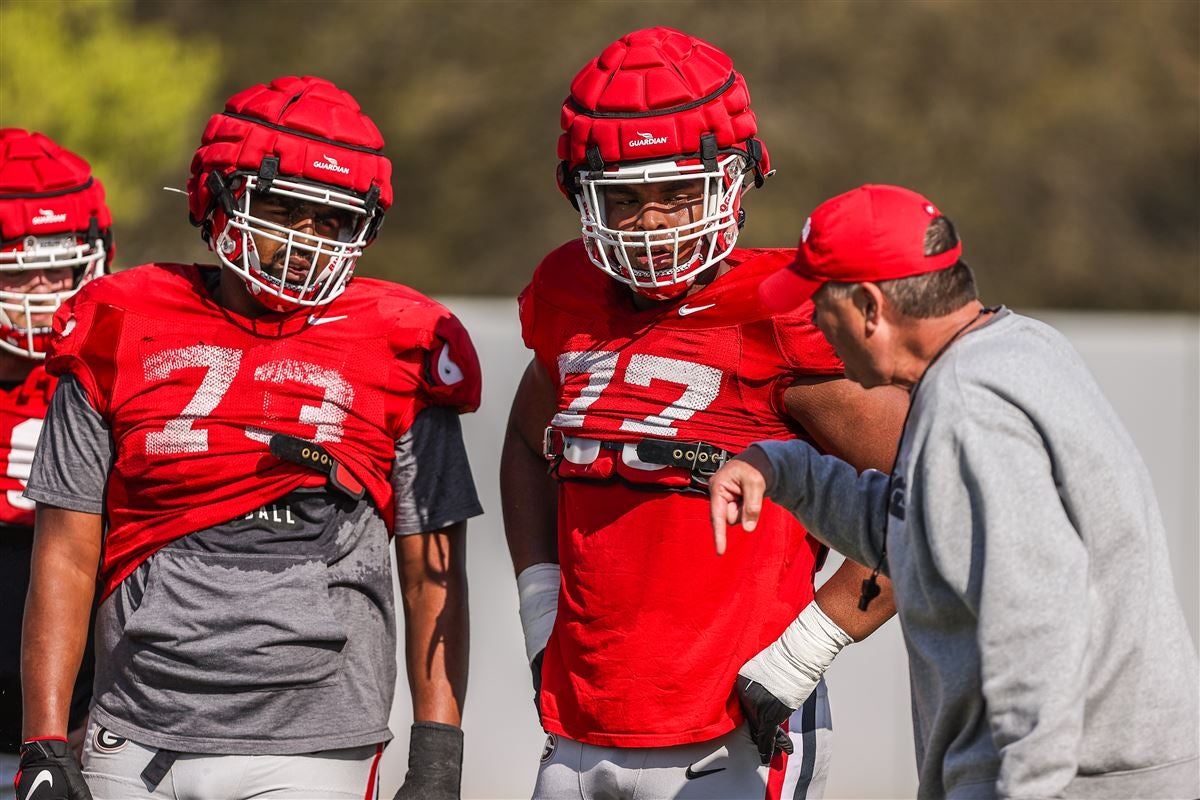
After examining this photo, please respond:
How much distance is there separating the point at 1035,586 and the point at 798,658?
2.53 feet

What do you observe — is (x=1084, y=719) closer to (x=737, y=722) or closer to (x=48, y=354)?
Answer: (x=737, y=722)

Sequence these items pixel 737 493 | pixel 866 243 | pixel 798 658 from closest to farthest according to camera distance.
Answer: pixel 866 243
pixel 737 493
pixel 798 658

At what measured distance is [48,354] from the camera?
10.3 ft

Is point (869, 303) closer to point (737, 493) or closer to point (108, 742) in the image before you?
point (737, 493)

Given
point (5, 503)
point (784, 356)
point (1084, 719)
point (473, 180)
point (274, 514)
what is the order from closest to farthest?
point (1084, 719) → point (784, 356) → point (274, 514) → point (5, 503) → point (473, 180)

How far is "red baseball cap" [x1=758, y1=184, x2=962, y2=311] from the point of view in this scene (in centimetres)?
232

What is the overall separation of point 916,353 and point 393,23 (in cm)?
1513

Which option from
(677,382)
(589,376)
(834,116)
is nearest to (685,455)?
(677,382)

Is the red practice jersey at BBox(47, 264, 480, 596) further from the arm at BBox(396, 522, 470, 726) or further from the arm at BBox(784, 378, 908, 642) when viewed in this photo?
the arm at BBox(784, 378, 908, 642)

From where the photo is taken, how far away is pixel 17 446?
3469 millimetres

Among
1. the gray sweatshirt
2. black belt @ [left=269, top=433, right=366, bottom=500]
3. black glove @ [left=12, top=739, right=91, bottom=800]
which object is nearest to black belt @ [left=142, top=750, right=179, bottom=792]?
black glove @ [left=12, top=739, right=91, bottom=800]

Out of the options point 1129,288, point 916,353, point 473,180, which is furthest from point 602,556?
point 1129,288

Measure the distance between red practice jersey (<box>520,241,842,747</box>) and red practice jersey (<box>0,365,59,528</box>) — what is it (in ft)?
4.10

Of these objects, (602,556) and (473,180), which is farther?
(473,180)
